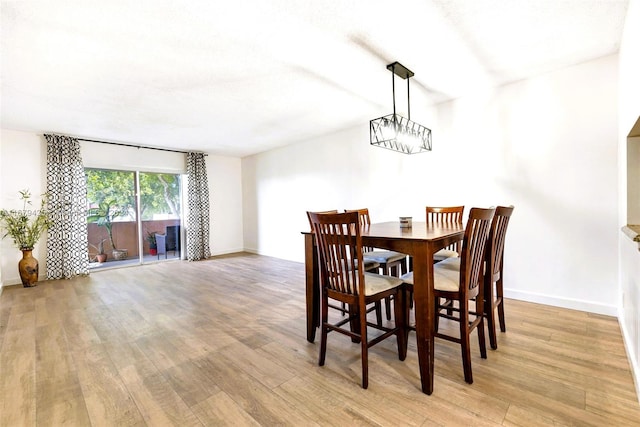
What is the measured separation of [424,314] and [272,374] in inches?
41.2

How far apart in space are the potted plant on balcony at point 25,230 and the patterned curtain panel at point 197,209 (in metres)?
2.27

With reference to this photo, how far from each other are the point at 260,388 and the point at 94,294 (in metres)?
3.27

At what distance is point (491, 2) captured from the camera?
6.04 feet

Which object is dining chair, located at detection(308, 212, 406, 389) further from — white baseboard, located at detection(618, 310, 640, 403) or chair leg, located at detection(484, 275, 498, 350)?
white baseboard, located at detection(618, 310, 640, 403)

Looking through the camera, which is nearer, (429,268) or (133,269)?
(429,268)

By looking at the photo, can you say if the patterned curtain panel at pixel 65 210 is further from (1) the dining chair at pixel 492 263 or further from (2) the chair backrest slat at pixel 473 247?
(2) the chair backrest slat at pixel 473 247

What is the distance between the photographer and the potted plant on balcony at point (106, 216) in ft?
16.9

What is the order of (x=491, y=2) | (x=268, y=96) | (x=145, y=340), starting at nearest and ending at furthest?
(x=491, y=2), (x=145, y=340), (x=268, y=96)

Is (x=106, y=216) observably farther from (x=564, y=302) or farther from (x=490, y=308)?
(x=564, y=302)

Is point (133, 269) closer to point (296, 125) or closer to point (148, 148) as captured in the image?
point (148, 148)

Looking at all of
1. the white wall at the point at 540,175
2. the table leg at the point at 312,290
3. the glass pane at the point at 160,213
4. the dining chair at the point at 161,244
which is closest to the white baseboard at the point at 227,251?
the glass pane at the point at 160,213

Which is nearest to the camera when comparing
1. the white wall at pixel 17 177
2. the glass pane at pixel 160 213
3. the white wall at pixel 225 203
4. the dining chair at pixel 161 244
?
the white wall at pixel 17 177

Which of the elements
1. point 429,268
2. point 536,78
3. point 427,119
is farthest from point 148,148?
point 536,78

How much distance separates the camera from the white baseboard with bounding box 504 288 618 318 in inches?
105
